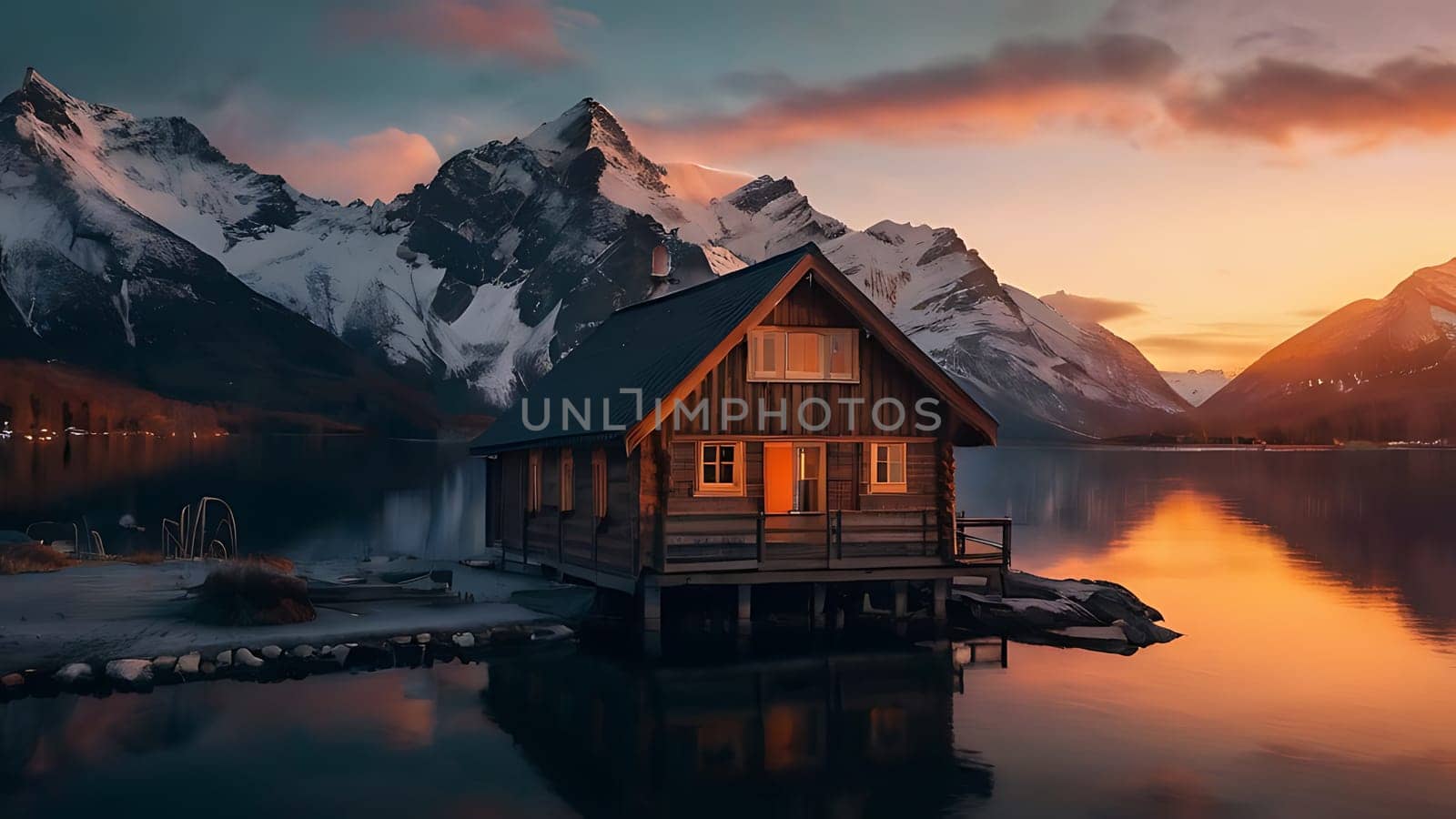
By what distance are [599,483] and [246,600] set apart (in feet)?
31.6

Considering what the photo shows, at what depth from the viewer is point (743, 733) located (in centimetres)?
2862

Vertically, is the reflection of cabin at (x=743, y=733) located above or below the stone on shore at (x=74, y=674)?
below

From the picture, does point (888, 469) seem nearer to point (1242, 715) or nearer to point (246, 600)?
point (1242, 715)

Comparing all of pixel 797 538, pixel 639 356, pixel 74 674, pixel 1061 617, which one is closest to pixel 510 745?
pixel 74 674

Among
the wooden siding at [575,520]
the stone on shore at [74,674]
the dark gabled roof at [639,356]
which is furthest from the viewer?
the wooden siding at [575,520]

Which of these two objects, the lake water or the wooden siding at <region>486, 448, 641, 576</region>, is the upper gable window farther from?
the lake water

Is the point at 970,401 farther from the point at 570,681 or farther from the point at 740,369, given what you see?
the point at 570,681

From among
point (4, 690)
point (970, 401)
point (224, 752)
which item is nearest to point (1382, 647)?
point (970, 401)

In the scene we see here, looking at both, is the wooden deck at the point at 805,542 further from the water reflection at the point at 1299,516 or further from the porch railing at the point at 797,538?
the water reflection at the point at 1299,516

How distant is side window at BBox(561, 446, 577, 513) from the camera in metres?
40.8

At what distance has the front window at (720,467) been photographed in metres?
36.5

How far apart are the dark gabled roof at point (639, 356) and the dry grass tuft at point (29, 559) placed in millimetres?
13770

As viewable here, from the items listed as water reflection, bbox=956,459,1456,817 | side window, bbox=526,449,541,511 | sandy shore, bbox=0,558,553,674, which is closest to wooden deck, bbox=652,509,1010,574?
water reflection, bbox=956,459,1456,817

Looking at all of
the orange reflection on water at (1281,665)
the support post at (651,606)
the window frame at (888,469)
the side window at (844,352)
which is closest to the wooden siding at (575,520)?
the support post at (651,606)
